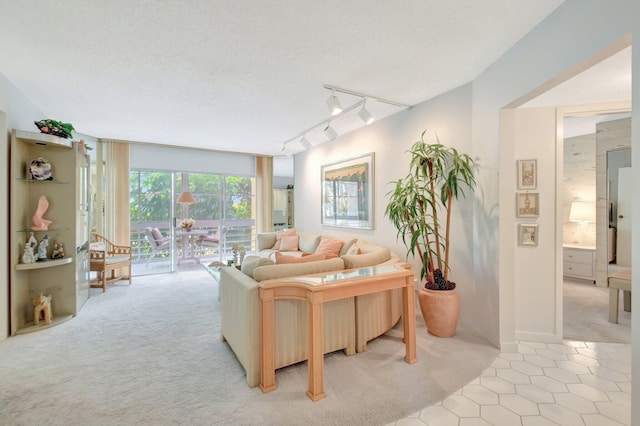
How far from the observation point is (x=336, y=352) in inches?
102

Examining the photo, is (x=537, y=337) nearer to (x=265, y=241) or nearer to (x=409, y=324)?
(x=409, y=324)

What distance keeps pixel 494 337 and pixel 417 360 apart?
0.85 m

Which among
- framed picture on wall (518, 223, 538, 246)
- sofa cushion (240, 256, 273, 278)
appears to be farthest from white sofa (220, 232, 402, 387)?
framed picture on wall (518, 223, 538, 246)

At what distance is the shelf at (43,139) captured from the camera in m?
2.99

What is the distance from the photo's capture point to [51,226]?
342 cm

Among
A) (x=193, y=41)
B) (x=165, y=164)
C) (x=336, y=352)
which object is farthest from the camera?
(x=165, y=164)

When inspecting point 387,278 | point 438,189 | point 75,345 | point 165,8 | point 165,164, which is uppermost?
point 165,8

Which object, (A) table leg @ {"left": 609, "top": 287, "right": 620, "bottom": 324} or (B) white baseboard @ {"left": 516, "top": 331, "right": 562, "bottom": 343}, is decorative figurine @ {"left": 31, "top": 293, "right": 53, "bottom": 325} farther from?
(A) table leg @ {"left": 609, "top": 287, "right": 620, "bottom": 324}

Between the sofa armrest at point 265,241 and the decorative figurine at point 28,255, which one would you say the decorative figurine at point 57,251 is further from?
the sofa armrest at point 265,241

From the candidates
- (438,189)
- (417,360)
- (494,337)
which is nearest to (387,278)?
(417,360)

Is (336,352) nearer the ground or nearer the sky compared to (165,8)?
nearer the ground

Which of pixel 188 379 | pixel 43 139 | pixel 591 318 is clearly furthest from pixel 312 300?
pixel 591 318

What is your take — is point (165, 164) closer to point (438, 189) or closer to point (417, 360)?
point (438, 189)

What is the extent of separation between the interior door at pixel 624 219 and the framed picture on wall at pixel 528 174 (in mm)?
2727
